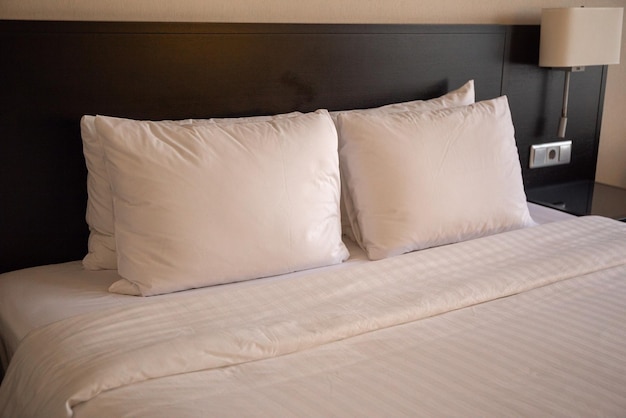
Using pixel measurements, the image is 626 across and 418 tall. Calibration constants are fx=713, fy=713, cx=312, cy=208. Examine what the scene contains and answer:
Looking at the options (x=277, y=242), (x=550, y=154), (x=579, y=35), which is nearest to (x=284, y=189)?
(x=277, y=242)

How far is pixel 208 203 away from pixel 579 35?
5.19 feet

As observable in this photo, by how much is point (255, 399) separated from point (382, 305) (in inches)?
17.4

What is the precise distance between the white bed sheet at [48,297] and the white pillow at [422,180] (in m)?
0.15

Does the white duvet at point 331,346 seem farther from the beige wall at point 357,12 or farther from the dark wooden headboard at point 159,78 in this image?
the beige wall at point 357,12

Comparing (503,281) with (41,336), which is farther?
(503,281)

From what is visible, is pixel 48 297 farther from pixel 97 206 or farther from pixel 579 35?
pixel 579 35

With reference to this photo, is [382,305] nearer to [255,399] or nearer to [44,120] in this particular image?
[255,399]

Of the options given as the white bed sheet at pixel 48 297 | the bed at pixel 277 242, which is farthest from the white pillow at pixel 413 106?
the white bed sheet at pixel 48 297

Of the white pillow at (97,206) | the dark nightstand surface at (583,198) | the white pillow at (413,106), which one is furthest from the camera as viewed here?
the dark nightstand surface at (583,198)

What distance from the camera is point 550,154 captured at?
2854 millimetres

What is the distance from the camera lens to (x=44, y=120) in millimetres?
1843

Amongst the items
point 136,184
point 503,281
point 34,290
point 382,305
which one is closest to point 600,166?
point 503,281

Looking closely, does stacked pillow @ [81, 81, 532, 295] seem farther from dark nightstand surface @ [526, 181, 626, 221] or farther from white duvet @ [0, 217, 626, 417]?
dark nightstand surface @ [526, 181, 626, 221]

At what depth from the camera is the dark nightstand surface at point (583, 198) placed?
2629 millimetres
